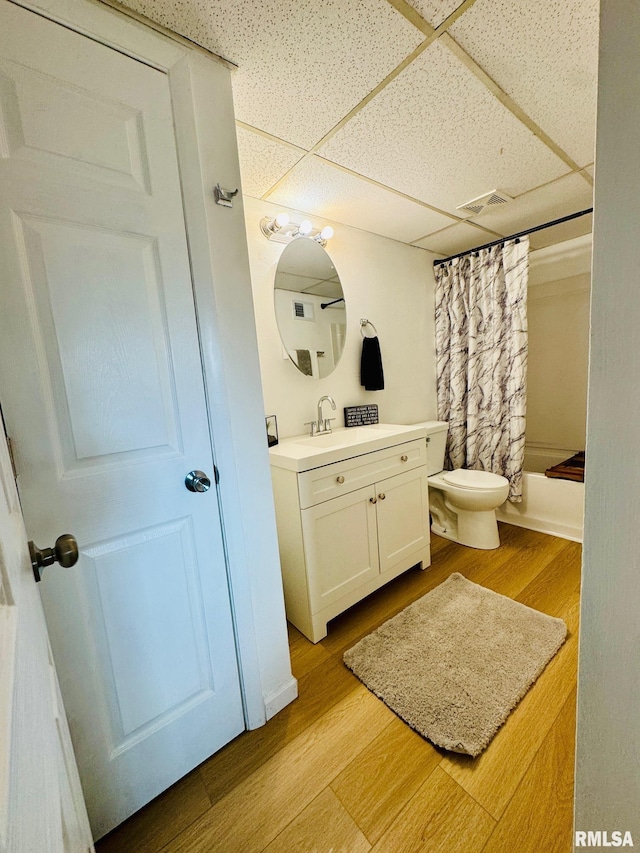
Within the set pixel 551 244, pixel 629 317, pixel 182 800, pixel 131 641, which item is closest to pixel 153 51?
A: pixel 629 317

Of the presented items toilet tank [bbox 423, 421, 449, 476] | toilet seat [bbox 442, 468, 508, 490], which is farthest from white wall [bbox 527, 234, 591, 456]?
toilet tank [bbox 423, 421, 449, 476]

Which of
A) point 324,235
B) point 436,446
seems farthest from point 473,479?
point 324,235

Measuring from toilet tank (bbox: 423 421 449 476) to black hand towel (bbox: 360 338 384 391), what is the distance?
1.74 feet

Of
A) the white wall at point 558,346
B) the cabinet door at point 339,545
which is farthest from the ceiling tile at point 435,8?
the white wall at point 558,346

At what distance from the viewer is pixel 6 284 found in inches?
28.4

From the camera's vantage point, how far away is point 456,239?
8.04 ft

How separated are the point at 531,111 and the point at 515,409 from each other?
1.62 m

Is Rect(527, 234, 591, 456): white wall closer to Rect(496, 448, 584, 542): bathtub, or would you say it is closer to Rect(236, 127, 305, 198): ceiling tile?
Rect(496, 448, 584, 542): bathtub

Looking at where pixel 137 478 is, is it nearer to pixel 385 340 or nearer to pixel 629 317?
pixel 629 317

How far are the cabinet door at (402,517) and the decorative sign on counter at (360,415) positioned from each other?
504 millimetres

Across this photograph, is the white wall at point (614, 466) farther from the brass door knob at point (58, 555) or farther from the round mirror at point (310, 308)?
the round mirror at point (310, 308)

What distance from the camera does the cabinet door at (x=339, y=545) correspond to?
1.45m

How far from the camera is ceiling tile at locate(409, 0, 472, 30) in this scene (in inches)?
35.3

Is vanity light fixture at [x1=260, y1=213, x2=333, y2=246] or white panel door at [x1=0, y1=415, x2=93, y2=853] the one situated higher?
vanity light fixture at [x1=260, y1=213, x2=333, y2=246]
